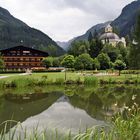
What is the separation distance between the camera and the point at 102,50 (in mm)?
99375

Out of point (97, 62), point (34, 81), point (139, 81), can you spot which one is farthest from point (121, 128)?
point (97, 62)

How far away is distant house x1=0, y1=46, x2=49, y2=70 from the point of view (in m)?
97.1

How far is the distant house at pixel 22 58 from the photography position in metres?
97.1

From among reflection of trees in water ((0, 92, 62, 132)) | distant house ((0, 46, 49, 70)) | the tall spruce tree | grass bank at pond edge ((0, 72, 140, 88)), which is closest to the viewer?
reflection of trees in water ((0, 92, 62, 132))

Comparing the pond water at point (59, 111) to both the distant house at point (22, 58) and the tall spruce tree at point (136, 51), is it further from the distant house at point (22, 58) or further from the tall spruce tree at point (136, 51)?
the distant house at point (22, 58)

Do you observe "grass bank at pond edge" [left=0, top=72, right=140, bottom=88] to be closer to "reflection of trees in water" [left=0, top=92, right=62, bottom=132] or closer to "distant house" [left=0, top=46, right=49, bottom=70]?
"reflection of trees in water" [left=0, top=92, right=62, bottom=132]

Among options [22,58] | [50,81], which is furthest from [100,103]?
[22,58]

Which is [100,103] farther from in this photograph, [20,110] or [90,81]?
[90,81]

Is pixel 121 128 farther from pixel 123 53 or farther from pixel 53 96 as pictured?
pixel 123 53

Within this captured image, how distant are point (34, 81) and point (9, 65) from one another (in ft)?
173

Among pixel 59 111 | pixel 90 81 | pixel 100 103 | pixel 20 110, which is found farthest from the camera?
pixel 90 81

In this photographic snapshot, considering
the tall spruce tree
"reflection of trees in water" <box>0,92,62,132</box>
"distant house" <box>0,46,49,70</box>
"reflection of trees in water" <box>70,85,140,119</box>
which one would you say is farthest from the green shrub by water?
"distant house" <box>0,46,49,70</box>

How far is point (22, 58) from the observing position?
320 ft

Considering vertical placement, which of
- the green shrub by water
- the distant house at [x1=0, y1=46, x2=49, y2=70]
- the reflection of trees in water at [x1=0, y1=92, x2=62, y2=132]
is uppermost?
the distant house at [x1=0, y1=46, x2=49, y2=70]
